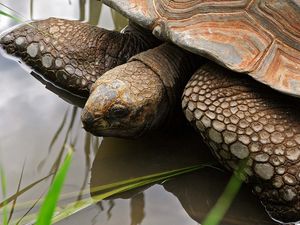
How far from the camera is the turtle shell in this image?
2131 millimetres

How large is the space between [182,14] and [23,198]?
90cm

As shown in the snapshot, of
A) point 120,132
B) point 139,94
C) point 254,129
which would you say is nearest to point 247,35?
point 254,129

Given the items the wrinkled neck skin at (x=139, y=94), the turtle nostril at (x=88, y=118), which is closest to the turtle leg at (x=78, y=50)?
the wrinkled neck skin at (x=139, y=94)

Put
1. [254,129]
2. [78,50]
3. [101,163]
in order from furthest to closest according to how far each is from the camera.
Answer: [78,50] → [101,163] → [254,129]

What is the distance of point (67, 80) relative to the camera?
2.84 m

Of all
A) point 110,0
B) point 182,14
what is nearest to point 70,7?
point 110,0

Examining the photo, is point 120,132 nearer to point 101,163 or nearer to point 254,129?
point 101,163

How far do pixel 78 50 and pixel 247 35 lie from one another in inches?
36.1

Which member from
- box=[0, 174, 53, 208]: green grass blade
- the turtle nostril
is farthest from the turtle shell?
box=[0, 174, 53, 208]: green grass blade

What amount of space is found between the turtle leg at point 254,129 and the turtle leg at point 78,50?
627 mm

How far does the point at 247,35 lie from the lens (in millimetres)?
2207

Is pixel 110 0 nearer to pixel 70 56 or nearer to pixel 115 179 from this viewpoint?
pixel 70 56

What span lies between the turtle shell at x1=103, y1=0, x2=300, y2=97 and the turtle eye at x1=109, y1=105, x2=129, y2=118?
314mm

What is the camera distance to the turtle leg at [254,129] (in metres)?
2.08
